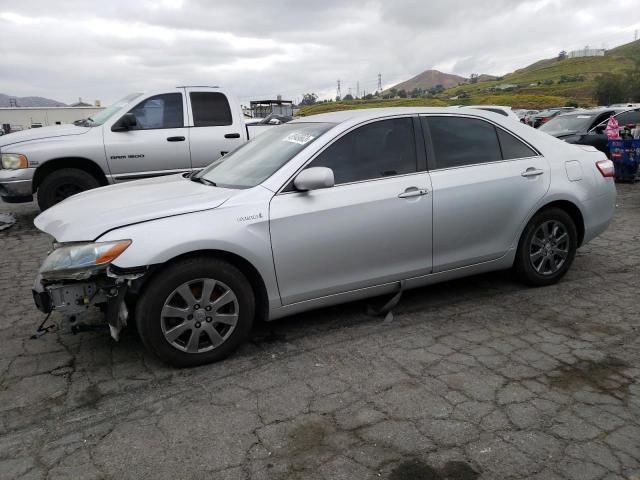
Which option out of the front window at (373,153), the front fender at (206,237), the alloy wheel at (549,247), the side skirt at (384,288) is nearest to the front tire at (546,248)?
the alloy wheel at (549,247)

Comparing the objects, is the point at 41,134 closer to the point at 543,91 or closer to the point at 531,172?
the point at 531,172

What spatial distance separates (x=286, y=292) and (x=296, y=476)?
1.41 meters

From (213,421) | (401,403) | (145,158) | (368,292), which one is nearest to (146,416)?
(213,421)

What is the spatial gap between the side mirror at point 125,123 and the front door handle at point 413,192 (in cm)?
519

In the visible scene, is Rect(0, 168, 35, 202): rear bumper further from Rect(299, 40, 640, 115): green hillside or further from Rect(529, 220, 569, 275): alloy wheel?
Rect(299, 40, 640, 115): green hillside

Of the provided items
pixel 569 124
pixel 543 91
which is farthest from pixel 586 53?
pixel 569 124

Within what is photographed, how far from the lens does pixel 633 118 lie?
40.7ft

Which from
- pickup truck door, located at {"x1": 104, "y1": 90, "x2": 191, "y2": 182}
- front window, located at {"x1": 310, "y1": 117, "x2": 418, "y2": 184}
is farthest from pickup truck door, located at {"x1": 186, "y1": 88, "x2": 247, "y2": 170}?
front window, located at {"x1": 310, "y1": 117, "x2": 418, "y2": 184}

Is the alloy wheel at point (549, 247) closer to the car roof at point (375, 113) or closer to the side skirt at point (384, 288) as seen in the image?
the side skirt at point (384, 288)

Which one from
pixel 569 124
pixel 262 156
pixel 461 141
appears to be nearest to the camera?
pixel 262 156

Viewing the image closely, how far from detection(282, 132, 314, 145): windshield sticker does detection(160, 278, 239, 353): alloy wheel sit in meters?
1.27

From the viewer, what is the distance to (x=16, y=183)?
7168mm

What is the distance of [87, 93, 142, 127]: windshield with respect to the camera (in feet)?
25.6

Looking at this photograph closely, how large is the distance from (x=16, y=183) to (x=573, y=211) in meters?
6.94
